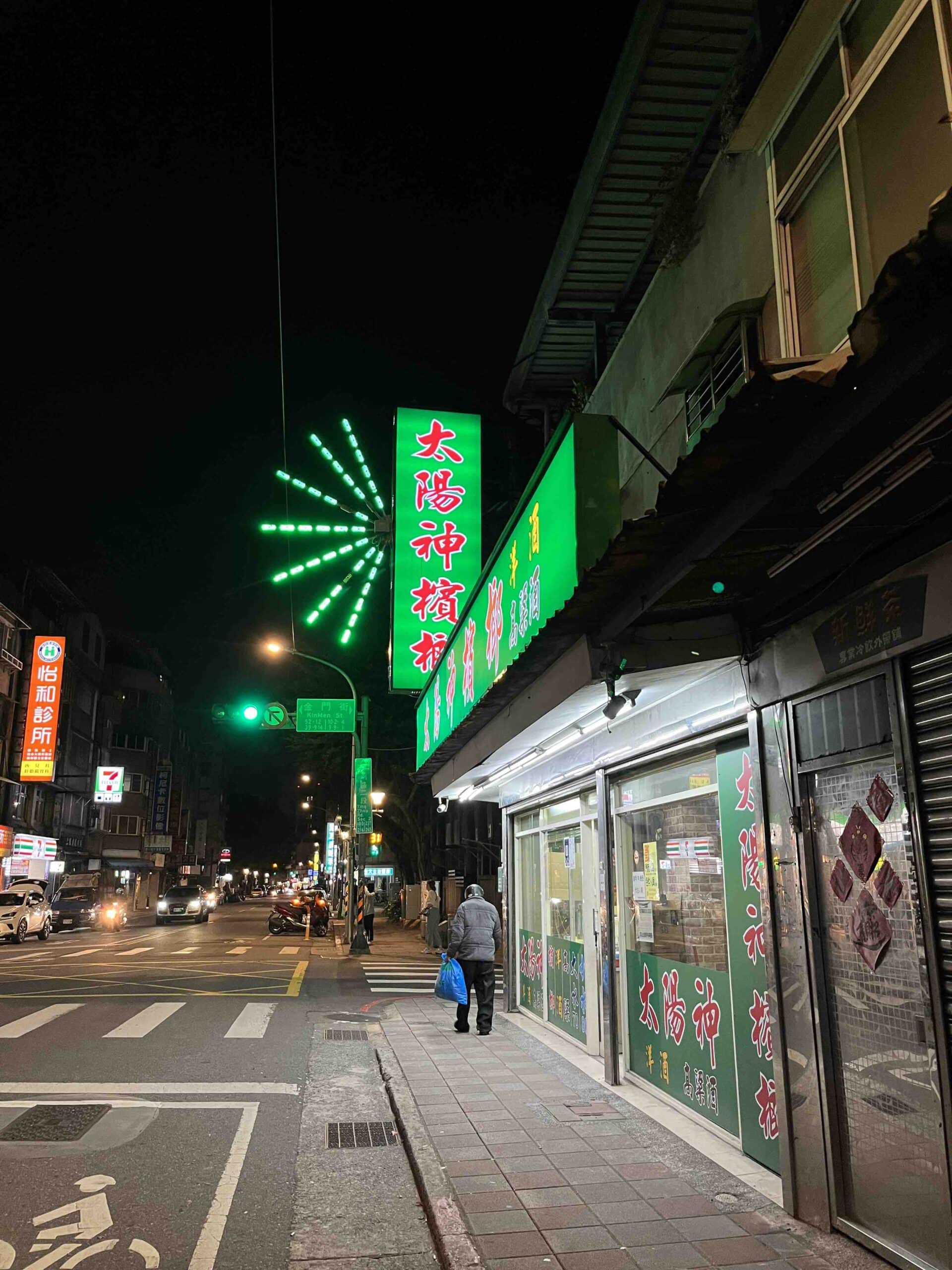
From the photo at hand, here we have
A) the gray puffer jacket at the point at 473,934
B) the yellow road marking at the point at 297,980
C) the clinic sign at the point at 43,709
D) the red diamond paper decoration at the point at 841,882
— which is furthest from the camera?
the clinic sign at the point at 43,709

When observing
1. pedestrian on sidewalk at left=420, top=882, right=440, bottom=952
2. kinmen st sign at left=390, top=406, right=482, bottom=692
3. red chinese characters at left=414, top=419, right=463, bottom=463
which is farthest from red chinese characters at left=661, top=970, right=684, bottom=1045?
pedestrian on sidewalk at left=420, top=882, right=440, bottom=952

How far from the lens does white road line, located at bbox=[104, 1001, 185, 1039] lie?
11.4 metres

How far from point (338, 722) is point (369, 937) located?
25.1 feet

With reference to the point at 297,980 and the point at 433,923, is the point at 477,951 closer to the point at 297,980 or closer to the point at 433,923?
the point at 297,980

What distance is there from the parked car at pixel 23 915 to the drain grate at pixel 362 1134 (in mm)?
24428

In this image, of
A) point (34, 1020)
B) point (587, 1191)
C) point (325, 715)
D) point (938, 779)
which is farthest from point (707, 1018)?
point (325, 715)

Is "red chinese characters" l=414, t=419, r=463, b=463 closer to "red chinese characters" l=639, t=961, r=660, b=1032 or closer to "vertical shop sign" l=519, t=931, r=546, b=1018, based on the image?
"vertical shop sign" l=519, t=931, r=546, b=1018

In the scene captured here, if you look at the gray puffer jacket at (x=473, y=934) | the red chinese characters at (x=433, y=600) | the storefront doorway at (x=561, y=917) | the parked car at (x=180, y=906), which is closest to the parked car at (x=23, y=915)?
the parked car at (x=180, y=906)

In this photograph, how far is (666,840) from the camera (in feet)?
25.8

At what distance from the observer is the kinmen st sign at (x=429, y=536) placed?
14883mm

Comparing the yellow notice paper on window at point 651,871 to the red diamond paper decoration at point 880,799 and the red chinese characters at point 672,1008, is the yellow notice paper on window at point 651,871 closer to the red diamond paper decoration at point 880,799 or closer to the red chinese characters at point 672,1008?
the red chinese characters at point 672,1008

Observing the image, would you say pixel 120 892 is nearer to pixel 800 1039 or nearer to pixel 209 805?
pixel 209 805

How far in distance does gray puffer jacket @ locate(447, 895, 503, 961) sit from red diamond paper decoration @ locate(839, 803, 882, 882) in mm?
6967

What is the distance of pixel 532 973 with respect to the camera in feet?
42.1
